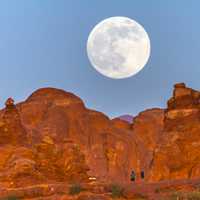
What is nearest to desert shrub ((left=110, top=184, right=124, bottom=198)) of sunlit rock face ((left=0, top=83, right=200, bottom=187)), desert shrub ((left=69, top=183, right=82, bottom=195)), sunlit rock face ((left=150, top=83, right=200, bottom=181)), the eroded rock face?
desert shrub ((left=69, top=183, right=82, bottom=195))

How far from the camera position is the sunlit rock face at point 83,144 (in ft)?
146

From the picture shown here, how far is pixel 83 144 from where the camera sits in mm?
97125

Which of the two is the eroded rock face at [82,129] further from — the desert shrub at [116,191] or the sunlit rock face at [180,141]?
the desert shrub at [116,191]

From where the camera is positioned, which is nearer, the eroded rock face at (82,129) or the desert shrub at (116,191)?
the desert shrub at (116,191)

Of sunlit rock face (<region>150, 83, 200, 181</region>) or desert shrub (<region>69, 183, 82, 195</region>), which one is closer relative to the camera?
desert shrub (<region>69, 183, 82, 195</region>)

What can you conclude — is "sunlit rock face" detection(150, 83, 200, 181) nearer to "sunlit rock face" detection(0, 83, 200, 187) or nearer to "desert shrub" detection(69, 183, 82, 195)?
"sunlit rock face" detection(0, 83, 200, 187)

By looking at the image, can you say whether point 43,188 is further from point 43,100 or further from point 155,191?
point 43,100

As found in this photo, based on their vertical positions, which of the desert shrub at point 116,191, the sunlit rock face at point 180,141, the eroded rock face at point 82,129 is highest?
the eroded rock face at point 82,129

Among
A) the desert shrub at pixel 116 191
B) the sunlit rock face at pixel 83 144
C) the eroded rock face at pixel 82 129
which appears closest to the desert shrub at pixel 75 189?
the desert shrub at pixel 116 191

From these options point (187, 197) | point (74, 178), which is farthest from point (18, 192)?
point (74, 178)

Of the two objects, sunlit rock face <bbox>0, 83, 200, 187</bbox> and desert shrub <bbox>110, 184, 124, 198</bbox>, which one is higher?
sunlit rock face <bbox>0, 83, 200, 187</bbox>

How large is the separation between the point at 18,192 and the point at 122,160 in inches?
3049

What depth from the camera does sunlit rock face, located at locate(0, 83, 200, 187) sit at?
4450 centimetres

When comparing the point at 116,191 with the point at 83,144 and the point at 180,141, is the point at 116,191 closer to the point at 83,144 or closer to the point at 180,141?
the point at 180,141
